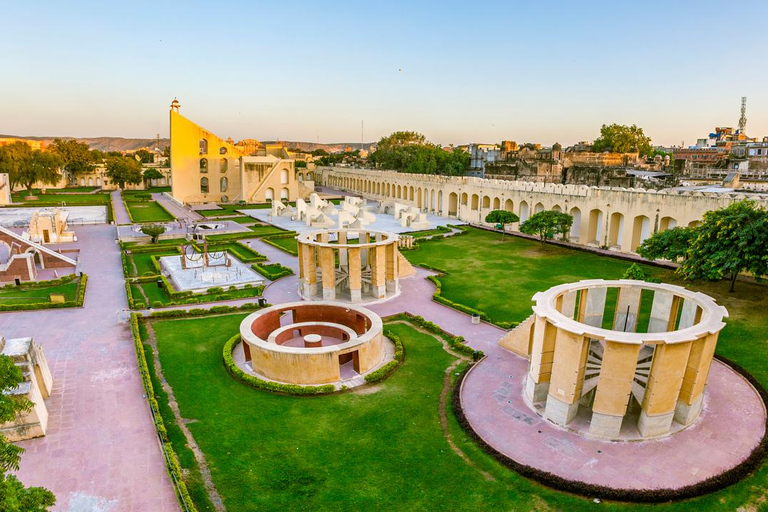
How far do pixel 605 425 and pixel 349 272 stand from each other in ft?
47.8

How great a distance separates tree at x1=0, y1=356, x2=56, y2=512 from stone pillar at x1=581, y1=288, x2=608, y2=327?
1718cm

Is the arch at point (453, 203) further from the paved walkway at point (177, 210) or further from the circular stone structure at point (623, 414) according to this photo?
the circular stone structure at point (623, 414)

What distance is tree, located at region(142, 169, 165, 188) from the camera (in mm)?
89000

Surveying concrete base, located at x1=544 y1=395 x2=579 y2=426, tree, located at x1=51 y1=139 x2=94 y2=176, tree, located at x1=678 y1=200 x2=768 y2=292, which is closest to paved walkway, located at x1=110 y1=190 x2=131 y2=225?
tree, located at x1=51 y1=139 x2=94 y2=176

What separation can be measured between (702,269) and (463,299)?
11.5 metres

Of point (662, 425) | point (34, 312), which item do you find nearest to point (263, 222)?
point (34, 312)

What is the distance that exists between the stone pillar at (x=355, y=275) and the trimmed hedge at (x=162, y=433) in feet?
33.3

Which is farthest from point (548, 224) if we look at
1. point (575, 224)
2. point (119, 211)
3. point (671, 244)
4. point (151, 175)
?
point (151, 175)

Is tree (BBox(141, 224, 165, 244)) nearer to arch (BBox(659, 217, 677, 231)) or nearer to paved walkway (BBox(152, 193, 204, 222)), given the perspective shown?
paved walkway (BBox(152, 193, 204, 222))

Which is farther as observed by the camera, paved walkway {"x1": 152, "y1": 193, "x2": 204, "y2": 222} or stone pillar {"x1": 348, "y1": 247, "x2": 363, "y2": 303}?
paved walkway {"x1": 152, "y1": 193, "x2": 204, "y2": 222}

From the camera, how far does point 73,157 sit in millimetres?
85750

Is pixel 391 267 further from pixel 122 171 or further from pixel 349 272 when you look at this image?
pixel 122 171

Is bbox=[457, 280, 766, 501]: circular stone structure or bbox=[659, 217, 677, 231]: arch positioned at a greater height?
bbox=[659, 217, 677, 231]: arch

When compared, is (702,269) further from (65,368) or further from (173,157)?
(173,157)
